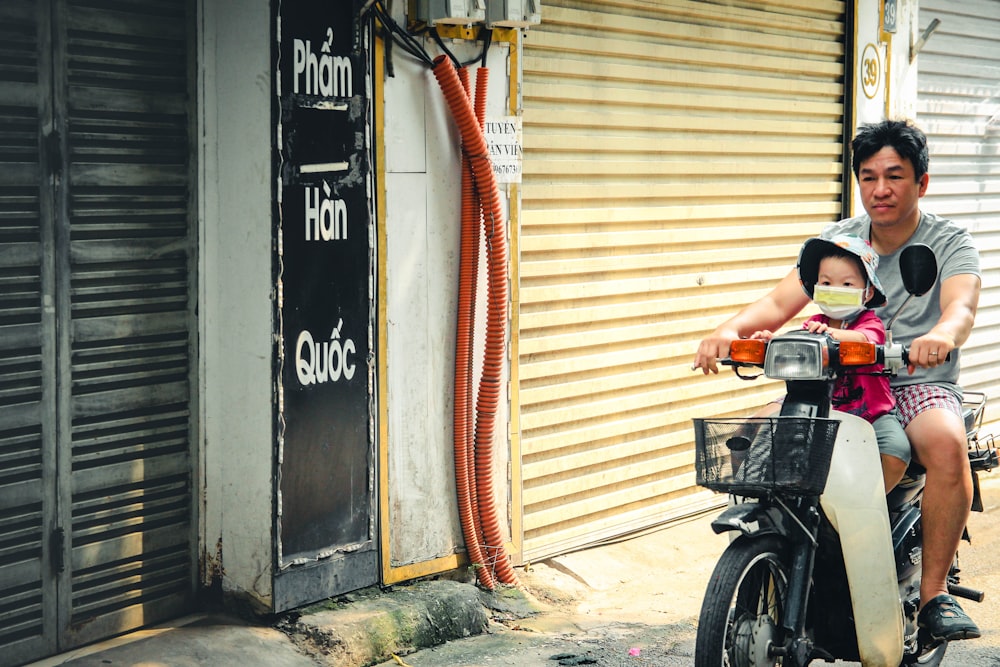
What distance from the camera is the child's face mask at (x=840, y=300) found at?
4.04 m

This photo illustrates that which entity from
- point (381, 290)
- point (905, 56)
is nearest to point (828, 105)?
point (905, 56)

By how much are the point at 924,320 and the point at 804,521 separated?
1.13 meters

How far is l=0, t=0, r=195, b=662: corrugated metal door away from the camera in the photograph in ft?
14.8

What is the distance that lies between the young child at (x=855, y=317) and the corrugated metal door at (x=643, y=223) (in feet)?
7.02

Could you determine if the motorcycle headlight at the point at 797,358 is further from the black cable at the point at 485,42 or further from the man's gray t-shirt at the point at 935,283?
the black cable at the point at 485,42

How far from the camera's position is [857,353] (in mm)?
3867

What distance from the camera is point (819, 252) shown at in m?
4.18

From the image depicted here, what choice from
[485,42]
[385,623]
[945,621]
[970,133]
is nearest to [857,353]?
[945,621]

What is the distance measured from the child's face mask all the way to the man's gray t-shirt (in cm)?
47

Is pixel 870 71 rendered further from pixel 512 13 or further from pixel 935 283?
pixel 935 283

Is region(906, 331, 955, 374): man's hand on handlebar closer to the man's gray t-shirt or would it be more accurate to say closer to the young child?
the young child

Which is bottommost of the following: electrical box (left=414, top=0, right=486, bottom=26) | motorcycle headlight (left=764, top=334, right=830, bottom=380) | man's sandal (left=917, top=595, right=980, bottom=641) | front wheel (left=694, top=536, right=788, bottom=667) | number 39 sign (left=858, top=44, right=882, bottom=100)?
man's sandal (left=917, top=595, right=980, bottom=641)

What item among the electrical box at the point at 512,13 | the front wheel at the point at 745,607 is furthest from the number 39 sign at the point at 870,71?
the front wheel at the point at 745,607

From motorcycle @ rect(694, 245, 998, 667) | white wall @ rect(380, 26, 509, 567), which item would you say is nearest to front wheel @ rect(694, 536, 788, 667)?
motorcycle @ rect(694, 245, 998, 667)
